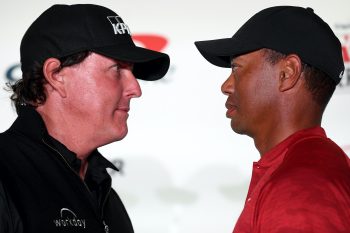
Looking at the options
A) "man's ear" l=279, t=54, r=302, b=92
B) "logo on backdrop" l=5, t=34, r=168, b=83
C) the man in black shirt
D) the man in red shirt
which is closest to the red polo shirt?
the man in red shirt

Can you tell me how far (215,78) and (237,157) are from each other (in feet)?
1.00

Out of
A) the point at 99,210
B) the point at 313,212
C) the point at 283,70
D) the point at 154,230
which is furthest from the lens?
the point at 154,230

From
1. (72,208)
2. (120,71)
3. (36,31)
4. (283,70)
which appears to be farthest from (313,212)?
(36,31)

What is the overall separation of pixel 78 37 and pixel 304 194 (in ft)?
1.99

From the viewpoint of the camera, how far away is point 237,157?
2.67 metres

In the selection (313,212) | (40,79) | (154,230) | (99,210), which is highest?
(40,79)

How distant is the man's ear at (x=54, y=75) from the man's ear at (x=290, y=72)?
1.47ft

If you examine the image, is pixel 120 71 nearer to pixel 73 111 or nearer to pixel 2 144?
pixel 73 111

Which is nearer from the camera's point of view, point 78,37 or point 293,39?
point 293,39

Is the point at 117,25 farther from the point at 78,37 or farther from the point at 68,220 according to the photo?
the point at 68,220

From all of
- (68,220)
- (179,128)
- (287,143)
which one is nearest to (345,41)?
(179,128)

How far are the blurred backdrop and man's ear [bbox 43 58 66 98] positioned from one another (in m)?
1.15

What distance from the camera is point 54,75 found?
1.48 m

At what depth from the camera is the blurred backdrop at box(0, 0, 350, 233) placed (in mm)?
2643
